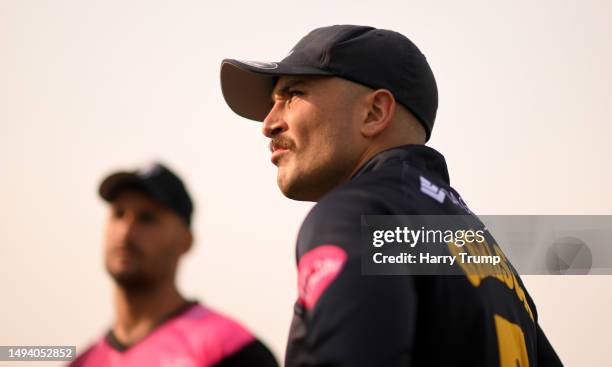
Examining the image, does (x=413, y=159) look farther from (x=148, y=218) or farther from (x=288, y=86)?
(x=148, y=218)

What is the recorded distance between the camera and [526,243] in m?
3.73

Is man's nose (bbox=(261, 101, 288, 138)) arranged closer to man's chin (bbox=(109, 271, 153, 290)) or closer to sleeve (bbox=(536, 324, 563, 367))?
sleeve (bbox=(536, 324, 563, 367))

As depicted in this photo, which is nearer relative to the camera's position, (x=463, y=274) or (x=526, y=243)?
A: (x=463, y=274)

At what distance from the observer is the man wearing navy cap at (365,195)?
223 cm

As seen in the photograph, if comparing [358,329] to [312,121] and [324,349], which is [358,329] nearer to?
[324,349]

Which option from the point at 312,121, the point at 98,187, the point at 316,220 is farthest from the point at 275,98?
the point at 98,187

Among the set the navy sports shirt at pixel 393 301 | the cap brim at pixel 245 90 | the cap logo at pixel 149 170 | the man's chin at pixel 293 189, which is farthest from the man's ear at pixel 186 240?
the cap brim at pixel 245 90

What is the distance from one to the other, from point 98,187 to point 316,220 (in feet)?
3.95

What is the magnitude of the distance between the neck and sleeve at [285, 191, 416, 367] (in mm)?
904

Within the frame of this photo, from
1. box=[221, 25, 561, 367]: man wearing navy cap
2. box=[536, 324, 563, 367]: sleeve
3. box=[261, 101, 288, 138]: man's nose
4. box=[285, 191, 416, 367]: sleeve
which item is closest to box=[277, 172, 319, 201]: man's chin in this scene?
box=[221, 25, 561, 367]: man wearing navy cap

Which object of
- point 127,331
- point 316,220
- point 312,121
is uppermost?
point 312,121

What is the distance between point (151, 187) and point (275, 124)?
2.17 meters

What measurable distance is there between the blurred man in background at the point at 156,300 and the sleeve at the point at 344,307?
85 cm

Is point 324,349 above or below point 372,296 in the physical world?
below
